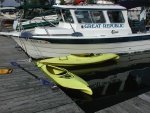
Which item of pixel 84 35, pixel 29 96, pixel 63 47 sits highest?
pixel 29 96

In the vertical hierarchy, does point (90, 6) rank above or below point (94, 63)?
above

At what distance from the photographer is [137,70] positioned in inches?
449

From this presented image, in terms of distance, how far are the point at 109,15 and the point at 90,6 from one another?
1.13 meters

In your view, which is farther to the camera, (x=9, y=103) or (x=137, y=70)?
(x=137, y=70)

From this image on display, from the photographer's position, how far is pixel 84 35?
1112 centimetres

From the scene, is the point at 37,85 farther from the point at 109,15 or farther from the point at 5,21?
the point at 5,21

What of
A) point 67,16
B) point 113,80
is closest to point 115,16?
point 67,16

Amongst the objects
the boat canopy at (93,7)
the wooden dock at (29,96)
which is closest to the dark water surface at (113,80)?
the wooden dock at (29,96)

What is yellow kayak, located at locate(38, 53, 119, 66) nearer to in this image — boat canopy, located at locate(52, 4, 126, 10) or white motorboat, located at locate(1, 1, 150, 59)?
white motorboat, located at locate(1, 1, 150, 59)

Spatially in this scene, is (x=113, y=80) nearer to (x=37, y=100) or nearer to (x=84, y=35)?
(x=84, y=35)

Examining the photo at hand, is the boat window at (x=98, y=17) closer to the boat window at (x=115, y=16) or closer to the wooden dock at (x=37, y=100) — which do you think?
the boat window at (x=115, y=16)

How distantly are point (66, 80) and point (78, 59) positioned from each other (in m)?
2.87

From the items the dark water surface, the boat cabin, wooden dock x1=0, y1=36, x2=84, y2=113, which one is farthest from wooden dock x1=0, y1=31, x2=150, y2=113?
the boat cabin

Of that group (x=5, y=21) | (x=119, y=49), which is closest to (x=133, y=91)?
(x=119, y=49)
